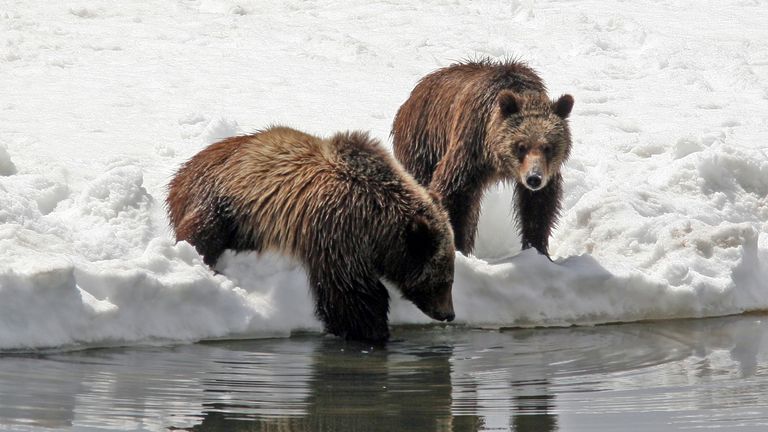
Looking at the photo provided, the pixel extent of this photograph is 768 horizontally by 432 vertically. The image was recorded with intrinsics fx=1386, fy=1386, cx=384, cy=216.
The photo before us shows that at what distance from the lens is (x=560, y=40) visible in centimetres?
1814

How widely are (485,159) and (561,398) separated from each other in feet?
13.4

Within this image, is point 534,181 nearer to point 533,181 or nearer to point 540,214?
point 533,181

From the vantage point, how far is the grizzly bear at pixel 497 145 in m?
11.1

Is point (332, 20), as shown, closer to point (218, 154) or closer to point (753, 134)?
point (753, 134)

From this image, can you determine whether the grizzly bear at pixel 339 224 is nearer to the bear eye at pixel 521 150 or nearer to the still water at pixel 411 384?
the still water at pixel 411 384

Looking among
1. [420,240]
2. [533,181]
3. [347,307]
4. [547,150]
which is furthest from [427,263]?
[547,150]

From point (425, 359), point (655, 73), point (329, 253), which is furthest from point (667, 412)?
point (655, 73)

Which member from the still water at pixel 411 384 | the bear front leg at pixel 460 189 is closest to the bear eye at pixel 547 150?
the bear front leg at pixel 460 189

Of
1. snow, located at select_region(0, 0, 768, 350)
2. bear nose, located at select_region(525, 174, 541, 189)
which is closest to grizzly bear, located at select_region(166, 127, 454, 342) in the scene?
snow, located at select_region(0, 0, 768, 350)

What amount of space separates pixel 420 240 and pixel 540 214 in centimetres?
202

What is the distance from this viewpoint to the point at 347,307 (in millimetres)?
9500

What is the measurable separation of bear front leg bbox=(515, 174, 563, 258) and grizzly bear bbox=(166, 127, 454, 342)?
65.9 inches

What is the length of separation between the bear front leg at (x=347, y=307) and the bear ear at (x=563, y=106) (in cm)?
257

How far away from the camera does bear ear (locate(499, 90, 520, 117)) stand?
434 inches
